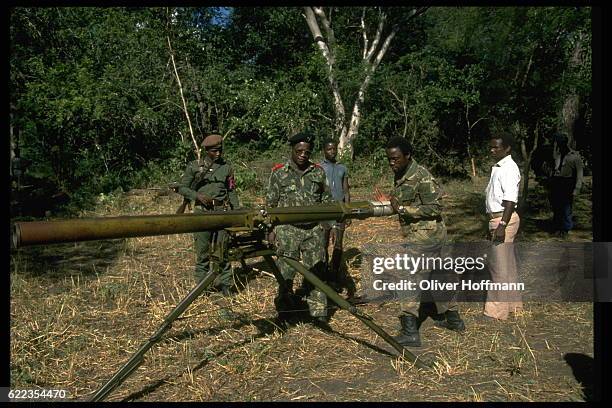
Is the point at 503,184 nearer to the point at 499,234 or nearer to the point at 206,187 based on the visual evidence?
the point at 499,234

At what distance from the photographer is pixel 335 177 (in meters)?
6.72

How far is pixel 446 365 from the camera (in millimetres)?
4270

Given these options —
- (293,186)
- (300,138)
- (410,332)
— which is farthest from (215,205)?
(410,332)

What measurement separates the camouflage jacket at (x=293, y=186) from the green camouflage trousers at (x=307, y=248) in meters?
0.29

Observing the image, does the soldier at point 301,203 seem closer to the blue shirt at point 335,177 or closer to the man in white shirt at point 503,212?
the blue shirt at point 335,177

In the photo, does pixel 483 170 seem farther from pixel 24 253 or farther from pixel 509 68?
pixel 24 253

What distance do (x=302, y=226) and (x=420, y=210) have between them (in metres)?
1.16

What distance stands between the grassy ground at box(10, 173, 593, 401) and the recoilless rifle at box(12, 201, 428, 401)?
1.46 feet

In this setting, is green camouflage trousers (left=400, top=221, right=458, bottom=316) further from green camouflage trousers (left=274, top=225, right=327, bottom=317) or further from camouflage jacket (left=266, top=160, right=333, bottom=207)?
camouflage jacket (left=266, top=160, right=333, bottom=207)

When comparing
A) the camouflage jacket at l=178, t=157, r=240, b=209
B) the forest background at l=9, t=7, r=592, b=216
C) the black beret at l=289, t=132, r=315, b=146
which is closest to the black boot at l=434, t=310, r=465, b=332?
the black beret at l=289, t=132, r=315, b=146

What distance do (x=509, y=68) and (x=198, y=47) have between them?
32.8 feet

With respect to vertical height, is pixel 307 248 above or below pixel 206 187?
below

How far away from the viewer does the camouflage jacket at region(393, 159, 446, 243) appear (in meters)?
4.71

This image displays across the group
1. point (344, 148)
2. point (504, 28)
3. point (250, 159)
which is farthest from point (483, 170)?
point (504, 28)
